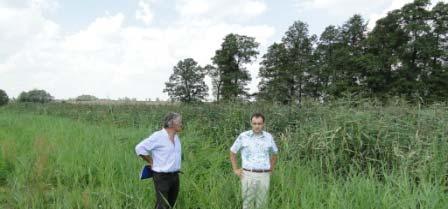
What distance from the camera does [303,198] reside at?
4277 mm

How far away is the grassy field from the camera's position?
14.9ft

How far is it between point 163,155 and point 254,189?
1144 millimetres

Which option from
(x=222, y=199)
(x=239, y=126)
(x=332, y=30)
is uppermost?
(x=332, y=30)

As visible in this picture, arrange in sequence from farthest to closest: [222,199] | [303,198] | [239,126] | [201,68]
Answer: [201,68], [239,126], [222,199], [303,198]

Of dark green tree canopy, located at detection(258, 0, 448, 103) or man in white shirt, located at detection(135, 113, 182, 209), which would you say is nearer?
man in white shirt, located at detection(135, 113, 182, 209)

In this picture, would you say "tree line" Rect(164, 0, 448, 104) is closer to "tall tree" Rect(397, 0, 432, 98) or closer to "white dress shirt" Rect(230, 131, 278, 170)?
"tall tree" Rect(397, 0, 432, 98)

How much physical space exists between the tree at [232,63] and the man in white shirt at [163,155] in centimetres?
4047

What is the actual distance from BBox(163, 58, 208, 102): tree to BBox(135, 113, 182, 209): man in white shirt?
1851 inches

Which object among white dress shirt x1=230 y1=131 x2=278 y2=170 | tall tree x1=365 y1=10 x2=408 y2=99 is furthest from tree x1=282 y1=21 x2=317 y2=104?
white dress shirt x1=230 y1=131 x2=278 y2=170

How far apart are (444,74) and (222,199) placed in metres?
29.2

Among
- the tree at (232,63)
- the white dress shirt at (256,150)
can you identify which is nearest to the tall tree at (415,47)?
the tree at (232,63)

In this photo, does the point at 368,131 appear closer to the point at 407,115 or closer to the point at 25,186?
the point at 407,115

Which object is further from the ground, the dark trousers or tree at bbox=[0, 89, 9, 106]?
tree at bbox=[0, 89, 9, 106]

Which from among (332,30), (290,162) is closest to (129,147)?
(290,162)
